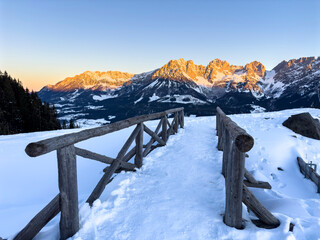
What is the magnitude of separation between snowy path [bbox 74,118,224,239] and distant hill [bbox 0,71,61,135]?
1880 inches

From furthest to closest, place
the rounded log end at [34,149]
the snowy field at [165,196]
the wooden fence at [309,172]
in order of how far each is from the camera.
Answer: the wooden fence at [309,172], the snowy field at [165,196], the rounded log end at [34,149]

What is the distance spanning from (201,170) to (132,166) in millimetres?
2015

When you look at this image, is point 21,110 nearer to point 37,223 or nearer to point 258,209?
point 37,223

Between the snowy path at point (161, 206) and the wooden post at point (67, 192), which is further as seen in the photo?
the snowy path at point (161, 206)

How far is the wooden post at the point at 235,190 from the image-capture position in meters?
2.56

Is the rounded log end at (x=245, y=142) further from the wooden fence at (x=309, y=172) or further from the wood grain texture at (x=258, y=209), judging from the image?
the wooden fence at (x=309, y=172)

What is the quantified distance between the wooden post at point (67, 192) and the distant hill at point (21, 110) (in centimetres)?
4832

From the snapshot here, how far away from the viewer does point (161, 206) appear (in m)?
3.38

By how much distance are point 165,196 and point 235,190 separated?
165 cm

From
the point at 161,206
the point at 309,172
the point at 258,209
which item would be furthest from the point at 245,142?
the point at 309,172

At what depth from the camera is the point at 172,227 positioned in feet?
9.13

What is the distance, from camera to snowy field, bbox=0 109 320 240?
2.69 m

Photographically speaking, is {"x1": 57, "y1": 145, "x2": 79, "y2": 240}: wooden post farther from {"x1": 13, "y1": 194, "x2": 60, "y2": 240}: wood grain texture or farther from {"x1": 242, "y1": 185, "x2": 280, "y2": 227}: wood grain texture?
{"x1": 242, "y1": 185, "x2": 280, "y2": 227}: wood grain texture

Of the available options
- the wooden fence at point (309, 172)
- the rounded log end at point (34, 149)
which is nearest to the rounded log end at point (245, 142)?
the rounded log end at point (34, 149)
